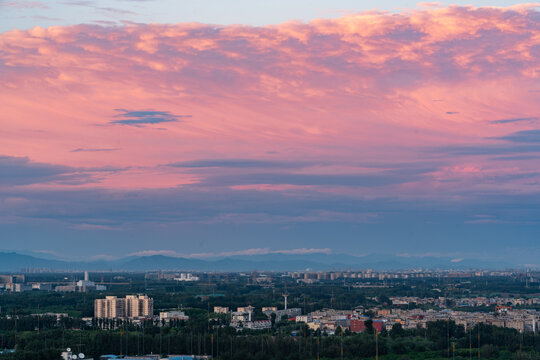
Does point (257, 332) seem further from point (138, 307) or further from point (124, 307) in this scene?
point (124, 307)

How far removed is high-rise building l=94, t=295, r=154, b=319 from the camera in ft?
269

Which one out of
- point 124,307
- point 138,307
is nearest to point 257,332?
point 138,307

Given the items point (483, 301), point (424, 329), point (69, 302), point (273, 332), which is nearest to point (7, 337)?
point (273, 332)

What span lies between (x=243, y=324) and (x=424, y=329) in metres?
14.2

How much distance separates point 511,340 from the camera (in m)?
55.2

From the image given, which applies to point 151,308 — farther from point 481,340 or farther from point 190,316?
point 481,340

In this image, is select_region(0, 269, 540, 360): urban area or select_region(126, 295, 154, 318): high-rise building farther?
select_region(126, 295, 154, 318): high-rise building

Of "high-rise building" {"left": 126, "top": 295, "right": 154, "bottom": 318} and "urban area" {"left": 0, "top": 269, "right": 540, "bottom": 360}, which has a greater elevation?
"high-rise building" {"left": 126, "top": 295, "right": 154, "bottom": 318}

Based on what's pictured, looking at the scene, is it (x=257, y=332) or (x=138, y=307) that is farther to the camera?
(x=138, y=307)

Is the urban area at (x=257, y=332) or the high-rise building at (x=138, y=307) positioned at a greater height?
the high-rise building at (x=138, y=307)

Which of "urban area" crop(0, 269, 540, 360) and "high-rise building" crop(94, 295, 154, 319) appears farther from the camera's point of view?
"high-rise building" crop(94, 295, 154, 319)

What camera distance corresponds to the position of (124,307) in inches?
3282

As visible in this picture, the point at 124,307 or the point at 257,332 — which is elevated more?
the point at 124,307

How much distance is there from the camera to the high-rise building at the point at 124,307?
269 ft
